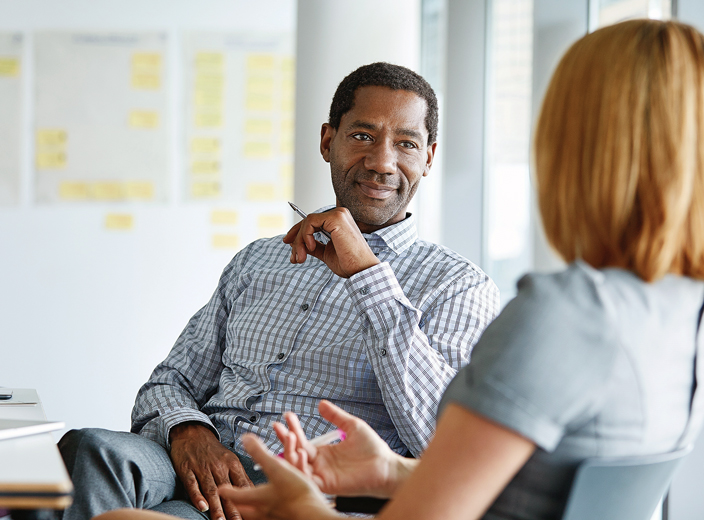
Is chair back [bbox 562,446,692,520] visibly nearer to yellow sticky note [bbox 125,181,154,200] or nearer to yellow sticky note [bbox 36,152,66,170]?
yellow sticky note [bbox 125,181,154,200]

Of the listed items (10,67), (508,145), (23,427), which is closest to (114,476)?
(23,427)

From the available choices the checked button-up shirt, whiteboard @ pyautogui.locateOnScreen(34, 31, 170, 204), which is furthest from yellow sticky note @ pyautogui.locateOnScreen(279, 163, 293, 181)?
the checked button-up shirt

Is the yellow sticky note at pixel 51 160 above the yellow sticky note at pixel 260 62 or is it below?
below

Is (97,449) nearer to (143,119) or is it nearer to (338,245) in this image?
(338,245)

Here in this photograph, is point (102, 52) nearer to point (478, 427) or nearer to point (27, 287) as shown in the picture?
point (27, 287)

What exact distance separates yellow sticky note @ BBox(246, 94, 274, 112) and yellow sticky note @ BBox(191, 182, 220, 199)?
0.40 m

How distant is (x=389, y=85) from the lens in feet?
6.31

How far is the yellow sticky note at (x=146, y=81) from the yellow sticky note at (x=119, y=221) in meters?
0.58

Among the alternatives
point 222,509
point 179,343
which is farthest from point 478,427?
point 179,343

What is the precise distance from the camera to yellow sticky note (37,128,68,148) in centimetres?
322

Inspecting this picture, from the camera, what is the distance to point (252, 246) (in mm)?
2098

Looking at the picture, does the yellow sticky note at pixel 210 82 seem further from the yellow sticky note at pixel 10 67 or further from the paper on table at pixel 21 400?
the paper on table at pixel 21 400

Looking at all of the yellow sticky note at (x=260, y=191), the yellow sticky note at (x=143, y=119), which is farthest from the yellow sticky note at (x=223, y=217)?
the yellow sticky note at (x=143, y=119)

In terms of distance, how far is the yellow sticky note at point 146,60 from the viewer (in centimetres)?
328
